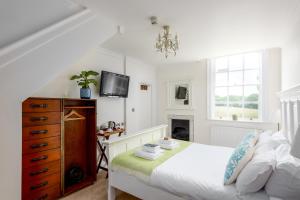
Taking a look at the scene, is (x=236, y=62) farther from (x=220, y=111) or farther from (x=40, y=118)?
(x=40, y=118)

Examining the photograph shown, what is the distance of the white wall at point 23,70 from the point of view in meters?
1.14

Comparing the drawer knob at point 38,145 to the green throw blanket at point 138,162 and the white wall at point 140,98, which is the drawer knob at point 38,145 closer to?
the green throw blanket at point 138,162

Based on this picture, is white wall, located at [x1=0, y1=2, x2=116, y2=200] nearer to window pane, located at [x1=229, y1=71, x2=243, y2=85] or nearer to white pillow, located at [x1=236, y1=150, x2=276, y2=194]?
white pillow, located at [x1=236, y1=150, x2=276, y2=194]

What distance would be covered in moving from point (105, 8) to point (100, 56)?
1.54 m

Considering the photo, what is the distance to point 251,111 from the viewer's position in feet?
12.1

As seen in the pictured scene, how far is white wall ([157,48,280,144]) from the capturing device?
3.36 meters

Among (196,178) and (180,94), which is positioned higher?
(180,94)

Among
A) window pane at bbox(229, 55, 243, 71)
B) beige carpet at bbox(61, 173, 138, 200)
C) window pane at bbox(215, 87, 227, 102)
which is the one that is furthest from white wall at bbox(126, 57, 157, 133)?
window pane at bbox(229, 55, 243, 71)

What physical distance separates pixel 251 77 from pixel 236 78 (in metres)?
0.31

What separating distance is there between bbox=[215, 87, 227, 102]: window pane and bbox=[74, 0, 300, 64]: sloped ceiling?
1.08 m

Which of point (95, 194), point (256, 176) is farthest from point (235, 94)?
point (95, 194)

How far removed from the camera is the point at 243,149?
65.6 inches

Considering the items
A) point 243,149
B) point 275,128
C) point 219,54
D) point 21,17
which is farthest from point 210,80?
point 21,17

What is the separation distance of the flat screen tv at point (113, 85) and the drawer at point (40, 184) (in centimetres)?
161
